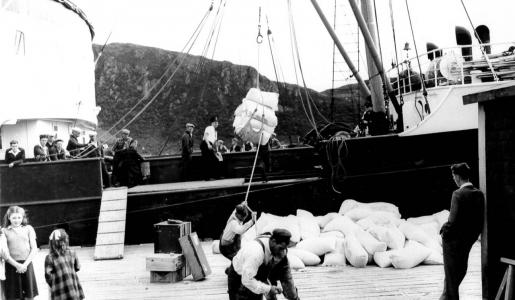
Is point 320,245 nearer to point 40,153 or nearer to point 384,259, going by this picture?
point 384,259

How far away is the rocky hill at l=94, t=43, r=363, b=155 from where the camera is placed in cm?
5362

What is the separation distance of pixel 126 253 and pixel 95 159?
2.09 m

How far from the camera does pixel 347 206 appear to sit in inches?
421

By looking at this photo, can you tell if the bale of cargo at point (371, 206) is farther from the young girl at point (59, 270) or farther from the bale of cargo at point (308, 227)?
the young girl at point (59, 270)

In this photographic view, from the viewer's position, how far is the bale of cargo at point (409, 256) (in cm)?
801

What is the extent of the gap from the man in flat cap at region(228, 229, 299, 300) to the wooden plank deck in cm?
185

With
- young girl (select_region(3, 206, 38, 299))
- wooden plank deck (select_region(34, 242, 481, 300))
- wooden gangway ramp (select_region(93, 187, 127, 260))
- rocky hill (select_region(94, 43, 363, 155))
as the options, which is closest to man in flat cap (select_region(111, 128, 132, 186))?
wooden gangway ramp (select_region(93, 187, 127, 260))

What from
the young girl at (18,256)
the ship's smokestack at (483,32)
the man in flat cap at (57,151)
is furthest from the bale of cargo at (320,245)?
the ship's smokestack at (483,32)

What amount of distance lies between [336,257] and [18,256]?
4.57 metres

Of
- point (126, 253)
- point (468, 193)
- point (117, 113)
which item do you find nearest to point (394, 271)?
point (468, 193)

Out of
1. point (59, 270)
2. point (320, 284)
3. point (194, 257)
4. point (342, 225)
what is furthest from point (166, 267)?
point (342, 225)

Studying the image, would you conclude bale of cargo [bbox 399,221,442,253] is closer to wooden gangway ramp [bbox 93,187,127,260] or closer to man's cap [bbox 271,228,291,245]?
man's cap [bbox 271,228,291,245]

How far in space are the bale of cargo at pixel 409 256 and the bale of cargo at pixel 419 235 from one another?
1.26 feet

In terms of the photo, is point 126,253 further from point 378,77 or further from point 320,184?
point 378,77
